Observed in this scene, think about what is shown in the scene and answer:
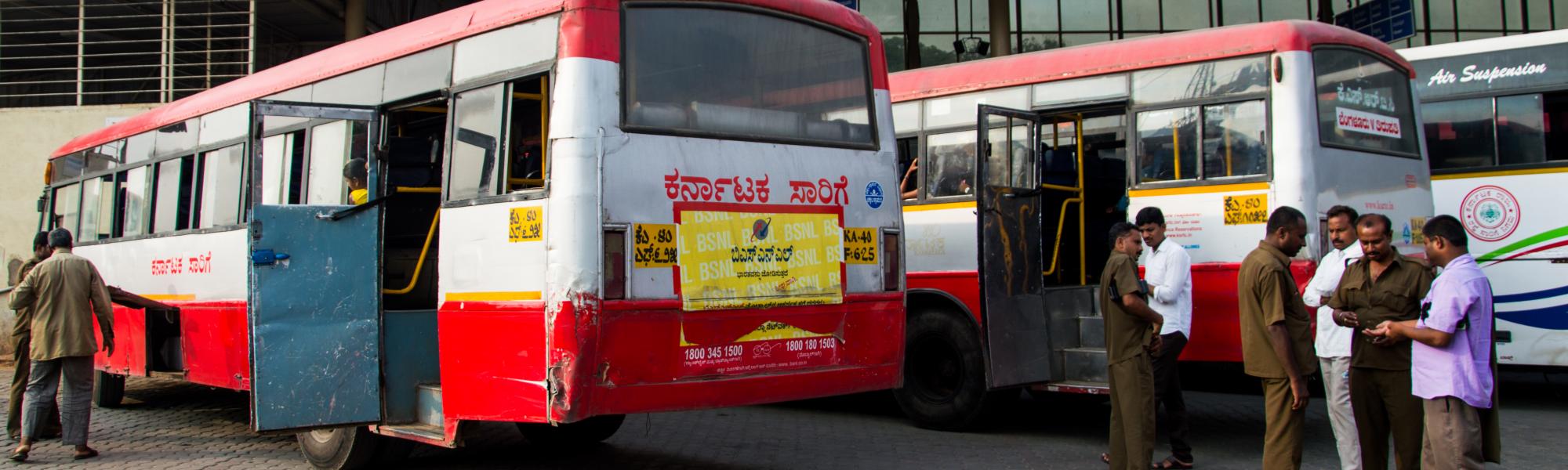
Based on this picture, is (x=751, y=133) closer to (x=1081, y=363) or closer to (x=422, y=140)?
(x=422, y=140)

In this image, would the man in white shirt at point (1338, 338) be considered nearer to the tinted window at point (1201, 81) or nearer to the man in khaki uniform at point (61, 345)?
the tinted window at point (1201, 81)

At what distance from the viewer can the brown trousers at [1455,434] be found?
→ 537 centimetres

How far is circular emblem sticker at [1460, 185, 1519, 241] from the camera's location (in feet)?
35.1

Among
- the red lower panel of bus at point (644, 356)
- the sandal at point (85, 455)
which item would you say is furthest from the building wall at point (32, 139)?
the red lower panel of bus at point (644, 356)

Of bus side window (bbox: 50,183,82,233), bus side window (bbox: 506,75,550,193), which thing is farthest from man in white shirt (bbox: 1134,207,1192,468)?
bus side window (bbox: 50,183,82,233)

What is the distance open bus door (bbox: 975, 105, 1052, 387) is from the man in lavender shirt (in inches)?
127

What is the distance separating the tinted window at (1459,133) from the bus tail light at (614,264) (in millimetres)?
8381

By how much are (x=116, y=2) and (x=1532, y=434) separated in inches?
751

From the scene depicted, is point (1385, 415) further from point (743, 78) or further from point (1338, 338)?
point (743, 78)

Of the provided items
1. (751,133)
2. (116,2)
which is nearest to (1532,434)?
(751,133)

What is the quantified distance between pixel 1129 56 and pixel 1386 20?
991cm

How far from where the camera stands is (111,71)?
22719 millimetres

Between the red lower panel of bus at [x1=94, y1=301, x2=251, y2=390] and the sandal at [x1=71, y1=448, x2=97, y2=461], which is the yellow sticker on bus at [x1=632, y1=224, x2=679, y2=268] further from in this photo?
the sandal at [x1=71, y1=448, x2=97, y2=461]

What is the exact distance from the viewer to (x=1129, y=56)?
8.91 meters
